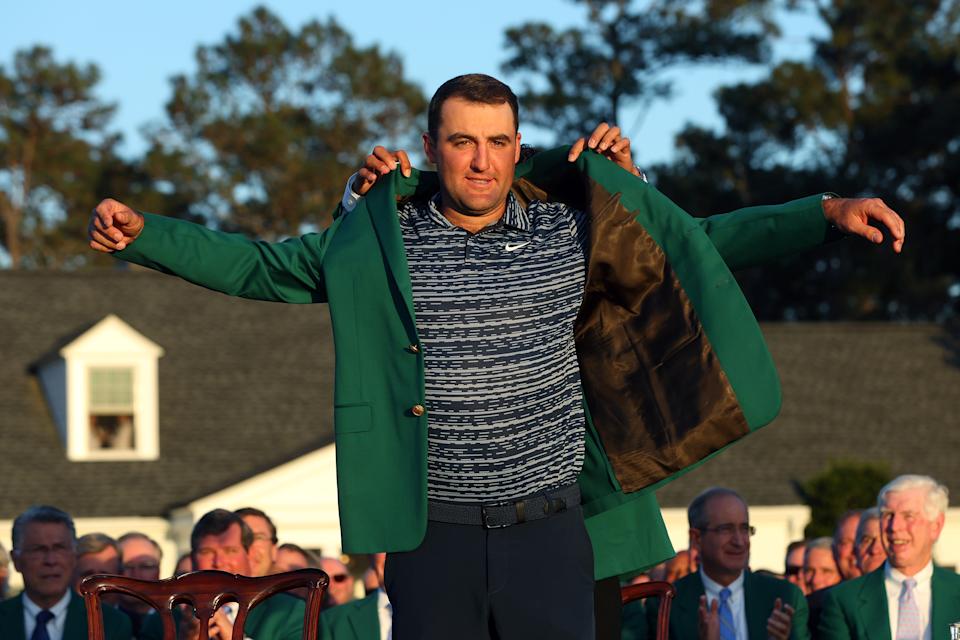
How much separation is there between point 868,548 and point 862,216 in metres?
5.19

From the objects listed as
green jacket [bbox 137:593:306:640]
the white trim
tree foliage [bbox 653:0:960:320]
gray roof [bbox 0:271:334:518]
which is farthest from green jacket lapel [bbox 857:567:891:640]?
tree foliage [bbox 653:0:960:320]

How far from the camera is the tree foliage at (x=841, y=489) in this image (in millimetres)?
22438

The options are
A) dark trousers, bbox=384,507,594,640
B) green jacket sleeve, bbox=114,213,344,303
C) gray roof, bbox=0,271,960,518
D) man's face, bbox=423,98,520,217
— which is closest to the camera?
dark trousers, bbox=384,507,594,640

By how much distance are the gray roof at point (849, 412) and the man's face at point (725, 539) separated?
1594 cm

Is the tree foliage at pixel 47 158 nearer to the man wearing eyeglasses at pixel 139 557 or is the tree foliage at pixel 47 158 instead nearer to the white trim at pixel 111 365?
the white trim at pixel 111 365

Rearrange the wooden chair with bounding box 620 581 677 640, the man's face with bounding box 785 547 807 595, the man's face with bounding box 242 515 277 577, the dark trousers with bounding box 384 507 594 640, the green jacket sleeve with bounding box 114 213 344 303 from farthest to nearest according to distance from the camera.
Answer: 1. the man's face with bounding box 785 547 807 595
2. the man's face with bounding box 242 515 277 577
3. the wooden chair with bounding box 620 581 677 640
4. the green jacket sleeve with bounding box 114 213 344 303
5. the dark trousers with bounding box 384 507 594 640

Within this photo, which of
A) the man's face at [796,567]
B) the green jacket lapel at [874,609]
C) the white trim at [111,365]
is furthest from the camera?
the white trim at [111,365]

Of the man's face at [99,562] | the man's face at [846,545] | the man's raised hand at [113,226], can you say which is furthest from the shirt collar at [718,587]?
the man's raised hand at [113,226]

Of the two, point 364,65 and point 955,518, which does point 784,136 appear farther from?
point 955,518

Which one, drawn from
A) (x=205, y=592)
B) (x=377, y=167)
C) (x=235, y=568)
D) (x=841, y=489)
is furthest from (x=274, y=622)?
(x=841, y=489)

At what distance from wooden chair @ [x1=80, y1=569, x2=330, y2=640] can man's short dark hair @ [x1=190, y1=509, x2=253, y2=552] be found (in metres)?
2.87

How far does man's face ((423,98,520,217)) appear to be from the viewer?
13.4 feet

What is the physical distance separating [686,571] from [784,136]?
29.8 metres

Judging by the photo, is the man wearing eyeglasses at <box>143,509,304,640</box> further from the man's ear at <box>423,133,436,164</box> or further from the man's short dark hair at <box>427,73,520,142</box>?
the man's short dark hair at <box>427,73,520,142</box>
